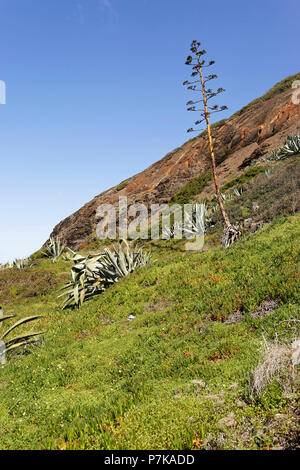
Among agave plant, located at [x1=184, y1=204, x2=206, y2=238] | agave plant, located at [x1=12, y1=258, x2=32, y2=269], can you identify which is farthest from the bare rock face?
agave plant, located at [x1=12, y1=258, x2=32, y2=269]

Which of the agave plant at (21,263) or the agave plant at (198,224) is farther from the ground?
the agave plant at (198,224)

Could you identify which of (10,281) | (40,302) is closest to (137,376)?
(40,302)

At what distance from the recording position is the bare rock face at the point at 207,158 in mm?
34625

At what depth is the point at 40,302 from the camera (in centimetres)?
1552

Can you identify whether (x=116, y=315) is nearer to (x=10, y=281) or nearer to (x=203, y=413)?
(x=203, y=413)
